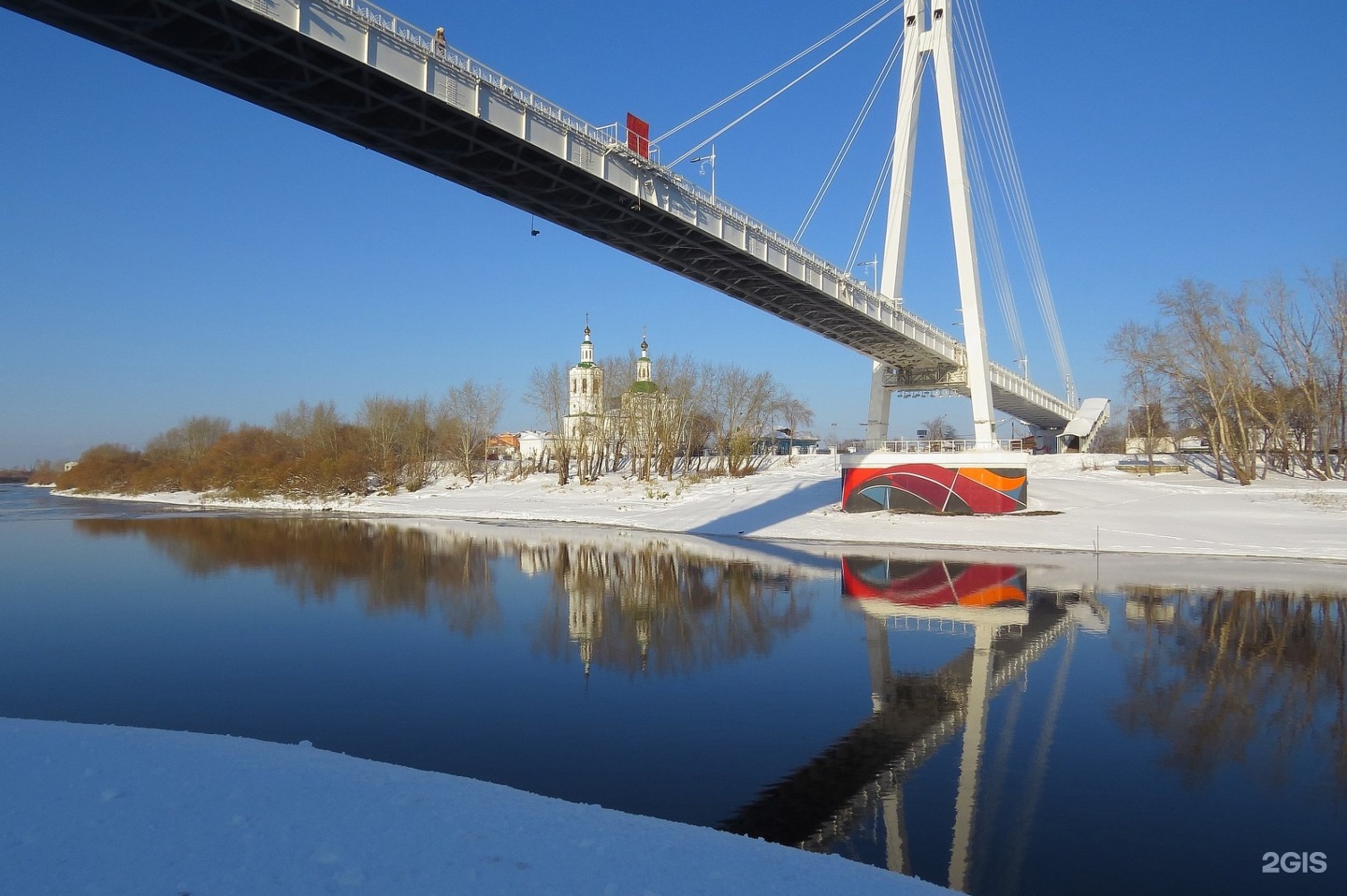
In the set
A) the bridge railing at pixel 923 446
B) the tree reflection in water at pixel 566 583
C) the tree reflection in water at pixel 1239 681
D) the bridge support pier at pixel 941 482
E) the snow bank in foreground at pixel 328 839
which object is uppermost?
the bridge railing at pixel 923 446

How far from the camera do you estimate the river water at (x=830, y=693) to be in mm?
7520

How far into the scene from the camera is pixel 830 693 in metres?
12.0

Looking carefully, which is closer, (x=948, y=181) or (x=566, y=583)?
(x=566, y=583)

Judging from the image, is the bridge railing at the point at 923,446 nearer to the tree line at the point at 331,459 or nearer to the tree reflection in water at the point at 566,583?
the tree reflection in water at the point at 566,583

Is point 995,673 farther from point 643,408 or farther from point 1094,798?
point 643,408

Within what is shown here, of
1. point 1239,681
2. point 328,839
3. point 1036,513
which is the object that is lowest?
point 1239,681

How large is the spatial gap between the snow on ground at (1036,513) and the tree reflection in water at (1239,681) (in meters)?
11.8

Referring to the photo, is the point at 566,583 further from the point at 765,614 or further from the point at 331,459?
the point at 331,459

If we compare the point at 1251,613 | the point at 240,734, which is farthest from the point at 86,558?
the point at 1251,613

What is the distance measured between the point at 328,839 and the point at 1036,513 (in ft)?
116

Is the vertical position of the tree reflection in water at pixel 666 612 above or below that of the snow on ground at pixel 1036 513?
below

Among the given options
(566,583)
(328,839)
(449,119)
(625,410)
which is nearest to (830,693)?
(328,839)

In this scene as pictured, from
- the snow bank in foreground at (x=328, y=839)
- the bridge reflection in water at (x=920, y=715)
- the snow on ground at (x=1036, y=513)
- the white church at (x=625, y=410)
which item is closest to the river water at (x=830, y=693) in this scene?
the bridge reflection in water at (x=920, y=715)

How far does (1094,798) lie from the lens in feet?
26.8
